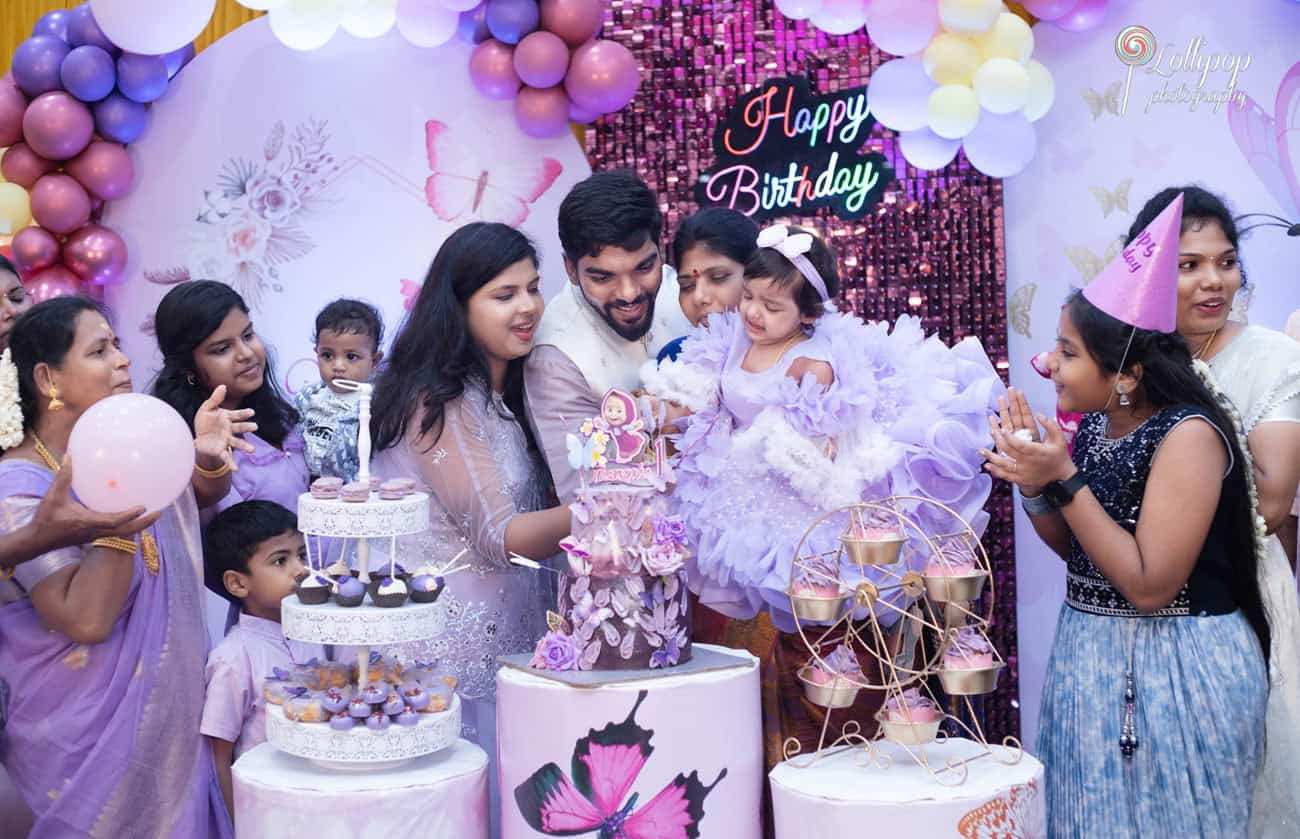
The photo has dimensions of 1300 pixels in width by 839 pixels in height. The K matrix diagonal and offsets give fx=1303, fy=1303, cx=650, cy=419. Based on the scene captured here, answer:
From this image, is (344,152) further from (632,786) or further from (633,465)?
(632,786)

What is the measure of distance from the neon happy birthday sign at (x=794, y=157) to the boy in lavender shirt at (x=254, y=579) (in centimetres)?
265

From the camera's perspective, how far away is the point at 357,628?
2.56 m

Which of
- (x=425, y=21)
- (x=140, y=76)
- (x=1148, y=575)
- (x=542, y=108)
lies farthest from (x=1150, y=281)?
(x=140, y=76)

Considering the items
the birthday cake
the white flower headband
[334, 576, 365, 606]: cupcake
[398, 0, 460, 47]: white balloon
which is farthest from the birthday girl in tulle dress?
[398, 0, 460, 47]: white balloon

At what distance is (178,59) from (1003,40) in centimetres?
340

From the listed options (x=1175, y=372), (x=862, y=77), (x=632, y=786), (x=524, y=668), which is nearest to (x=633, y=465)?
(x=524, y=668)

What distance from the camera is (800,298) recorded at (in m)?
3.17

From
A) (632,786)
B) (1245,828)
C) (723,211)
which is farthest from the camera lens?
(723,211)

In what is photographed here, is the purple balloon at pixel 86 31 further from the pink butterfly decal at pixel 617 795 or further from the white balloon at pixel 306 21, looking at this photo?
the pink butterfly decal at pixel 617 795

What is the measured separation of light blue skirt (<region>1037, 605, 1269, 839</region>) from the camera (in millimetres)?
2699

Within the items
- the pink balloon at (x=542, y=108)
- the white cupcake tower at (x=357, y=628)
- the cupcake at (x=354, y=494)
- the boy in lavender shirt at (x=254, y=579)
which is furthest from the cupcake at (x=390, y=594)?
the pink balloon at (x=542, y=108)

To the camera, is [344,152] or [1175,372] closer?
[1175,372]

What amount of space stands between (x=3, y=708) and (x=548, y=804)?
4.70ft

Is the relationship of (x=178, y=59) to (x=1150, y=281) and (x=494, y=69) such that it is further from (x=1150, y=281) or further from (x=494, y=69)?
(x=1150, y=281)
